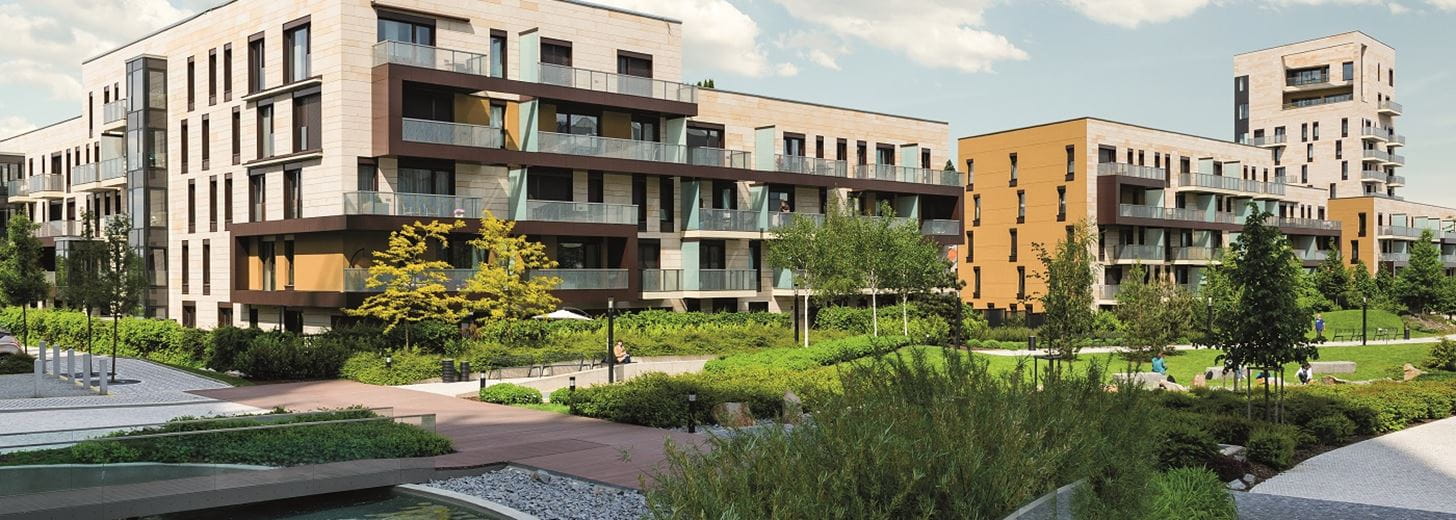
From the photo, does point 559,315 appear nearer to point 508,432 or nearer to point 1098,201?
point 508,432

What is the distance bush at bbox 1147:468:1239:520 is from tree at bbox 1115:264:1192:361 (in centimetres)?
2593

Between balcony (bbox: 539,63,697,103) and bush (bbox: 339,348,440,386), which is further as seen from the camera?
balcony (bbox: 539,63,697,103)

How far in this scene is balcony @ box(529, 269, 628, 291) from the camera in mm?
39938

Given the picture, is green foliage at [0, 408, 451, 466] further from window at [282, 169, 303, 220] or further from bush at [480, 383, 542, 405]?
window at [282, 169, 303, 220]

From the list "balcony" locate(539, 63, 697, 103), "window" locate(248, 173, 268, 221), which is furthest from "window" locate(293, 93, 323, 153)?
"balcony" locate(539, 63, 697, 103)

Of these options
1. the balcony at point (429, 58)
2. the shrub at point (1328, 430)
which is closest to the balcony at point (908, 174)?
the balcony at point (429, 58)

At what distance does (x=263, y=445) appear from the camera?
1658 cm

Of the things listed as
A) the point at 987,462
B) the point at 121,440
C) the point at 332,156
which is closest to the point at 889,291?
the point at 332,156

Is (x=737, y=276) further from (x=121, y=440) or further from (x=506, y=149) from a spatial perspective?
(x=121, y=440)

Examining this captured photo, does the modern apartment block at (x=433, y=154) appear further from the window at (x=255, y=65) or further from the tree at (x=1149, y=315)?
the tree at (x=1149, y=315)

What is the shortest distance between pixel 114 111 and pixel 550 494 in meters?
43.1

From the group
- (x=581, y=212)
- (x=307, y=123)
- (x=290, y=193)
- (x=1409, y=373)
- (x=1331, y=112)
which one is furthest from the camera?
(x=1331, y=112)

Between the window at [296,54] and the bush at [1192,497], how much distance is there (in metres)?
33.1

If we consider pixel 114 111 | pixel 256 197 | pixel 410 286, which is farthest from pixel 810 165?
pixel 114 111
